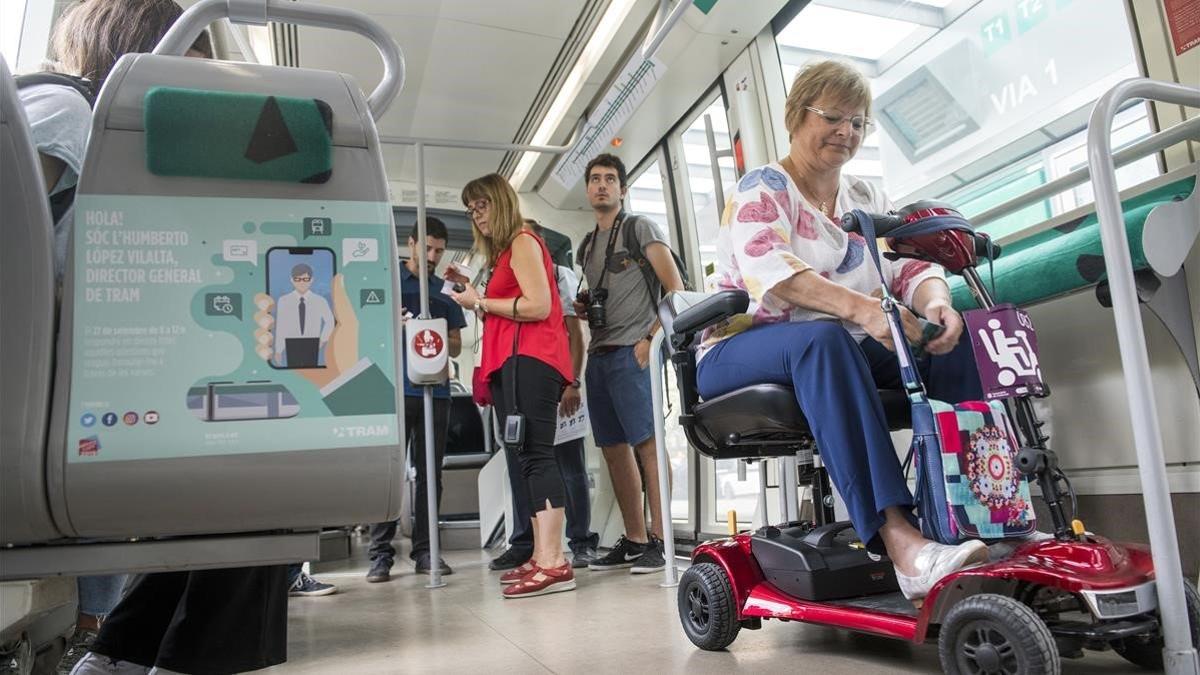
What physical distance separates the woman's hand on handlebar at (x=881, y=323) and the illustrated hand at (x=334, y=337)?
0.97 m

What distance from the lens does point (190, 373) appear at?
698 millimetres

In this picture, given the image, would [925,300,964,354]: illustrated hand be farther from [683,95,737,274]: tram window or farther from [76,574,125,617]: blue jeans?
[683,95,737,274]: tram window

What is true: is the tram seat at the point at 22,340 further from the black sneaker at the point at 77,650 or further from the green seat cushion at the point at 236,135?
the black sneaker at the point at 77,650

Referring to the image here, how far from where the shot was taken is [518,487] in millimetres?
3412

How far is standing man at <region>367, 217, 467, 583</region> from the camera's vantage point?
3.34m

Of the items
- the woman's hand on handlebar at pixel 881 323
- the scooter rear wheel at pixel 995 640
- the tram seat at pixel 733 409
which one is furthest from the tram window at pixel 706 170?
the scooter rear wheel at pixel 995 640

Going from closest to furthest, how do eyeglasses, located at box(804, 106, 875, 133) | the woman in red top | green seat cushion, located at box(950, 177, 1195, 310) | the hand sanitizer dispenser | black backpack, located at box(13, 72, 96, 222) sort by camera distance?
1. black backpack, located at box(13, 72, 96, 222)
2. green seat cushion, located at box(950, 177, 1195, 310)
3. eyeglasses, located at box(804, 106, 875, 133)
4. the woman in red top
5. the hand sanitizer dispenser

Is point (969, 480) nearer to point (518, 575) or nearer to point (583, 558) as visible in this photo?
point (518, 575)

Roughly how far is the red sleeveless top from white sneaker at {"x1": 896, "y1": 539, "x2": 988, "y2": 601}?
1.54 metres

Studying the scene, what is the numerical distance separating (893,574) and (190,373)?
52.7 inches

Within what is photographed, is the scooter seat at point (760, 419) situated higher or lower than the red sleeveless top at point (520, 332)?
lower

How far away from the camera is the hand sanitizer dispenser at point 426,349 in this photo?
310 centimetres

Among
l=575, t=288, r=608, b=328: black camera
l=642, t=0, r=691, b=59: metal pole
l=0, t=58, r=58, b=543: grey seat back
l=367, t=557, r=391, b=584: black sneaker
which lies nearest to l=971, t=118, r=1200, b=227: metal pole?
l=642, t=0, r=691, b=59: metal pole

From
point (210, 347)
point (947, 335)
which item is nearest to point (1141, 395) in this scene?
point (947, 335)
